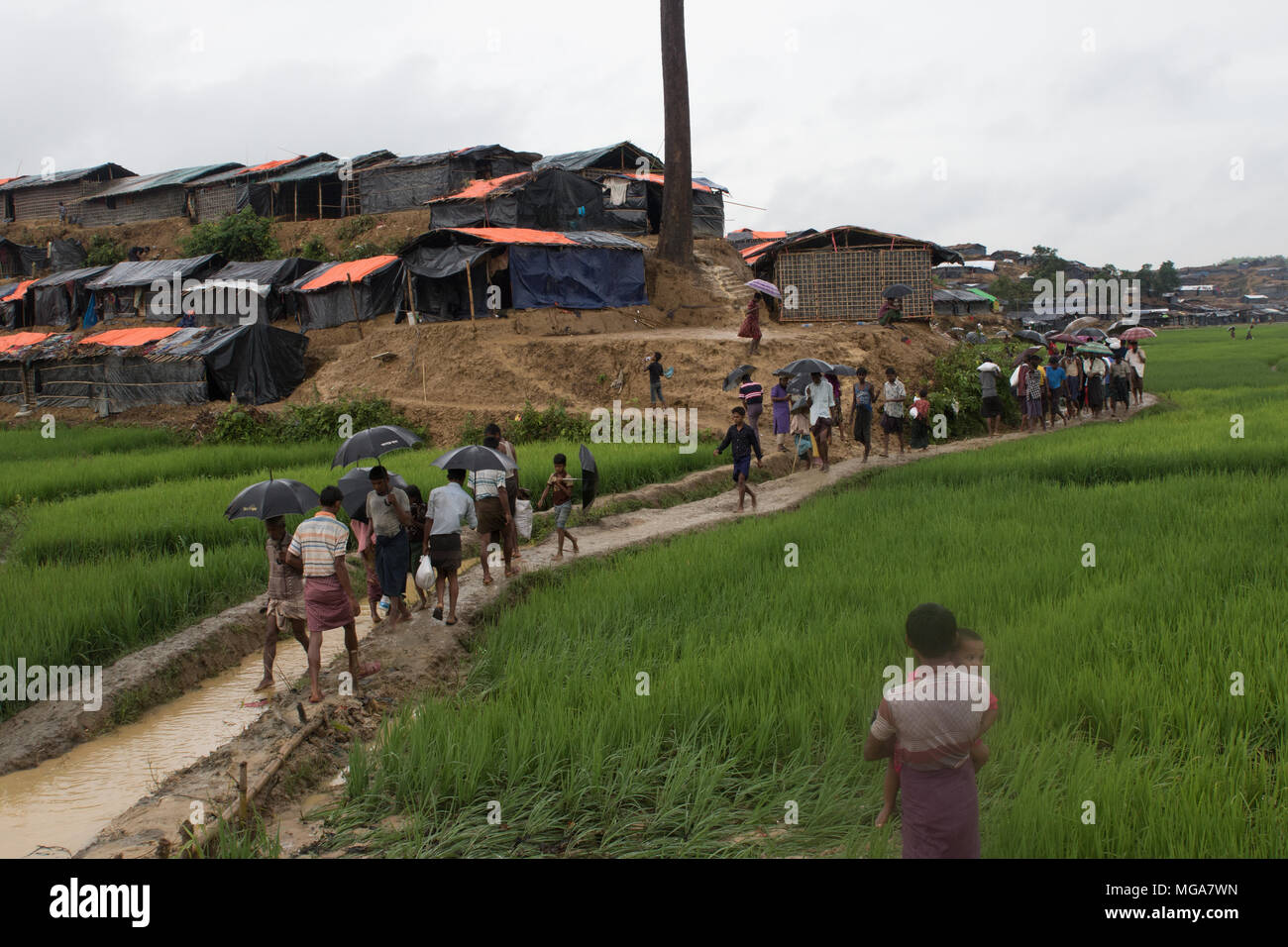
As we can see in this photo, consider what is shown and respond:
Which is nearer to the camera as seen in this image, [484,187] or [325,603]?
[325,603]

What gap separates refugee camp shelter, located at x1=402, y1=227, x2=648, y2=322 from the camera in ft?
79.6

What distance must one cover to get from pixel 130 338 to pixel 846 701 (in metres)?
27.8

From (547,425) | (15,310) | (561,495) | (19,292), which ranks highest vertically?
(19,292)

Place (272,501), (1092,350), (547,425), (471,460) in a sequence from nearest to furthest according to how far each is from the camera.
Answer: (272,501)
(471,460)
(547,425)
(1092,350)

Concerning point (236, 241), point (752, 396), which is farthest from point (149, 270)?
point (752, 396)

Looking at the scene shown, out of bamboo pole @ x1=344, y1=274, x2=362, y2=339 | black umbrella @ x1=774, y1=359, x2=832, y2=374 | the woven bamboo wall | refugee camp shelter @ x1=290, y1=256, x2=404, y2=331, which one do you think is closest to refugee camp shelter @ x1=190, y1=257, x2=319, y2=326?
refugee camp shelter @ x1=290, y1=256, x2=404, y2=331

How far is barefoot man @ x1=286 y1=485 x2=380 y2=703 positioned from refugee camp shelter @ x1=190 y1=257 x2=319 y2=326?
2492 cm

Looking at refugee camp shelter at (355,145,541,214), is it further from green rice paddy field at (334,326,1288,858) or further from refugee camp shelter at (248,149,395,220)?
green rice paddy field at (334,326,1288,858)

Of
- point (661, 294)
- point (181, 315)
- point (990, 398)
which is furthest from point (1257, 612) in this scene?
point (181, 315)

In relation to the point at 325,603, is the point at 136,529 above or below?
above

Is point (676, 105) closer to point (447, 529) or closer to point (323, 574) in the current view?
point (447, 529)

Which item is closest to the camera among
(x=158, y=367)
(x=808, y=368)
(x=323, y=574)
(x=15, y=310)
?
(x=323, y=574)

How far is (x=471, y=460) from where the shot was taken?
865 cm

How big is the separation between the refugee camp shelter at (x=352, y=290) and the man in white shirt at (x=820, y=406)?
1602 centimetres
